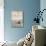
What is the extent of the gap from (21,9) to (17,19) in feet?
1.48

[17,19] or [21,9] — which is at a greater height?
[21,9]

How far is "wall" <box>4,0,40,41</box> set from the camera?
5441mm

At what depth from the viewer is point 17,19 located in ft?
18.2

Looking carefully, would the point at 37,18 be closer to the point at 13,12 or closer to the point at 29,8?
the point at 29,8

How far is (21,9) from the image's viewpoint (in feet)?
18.0

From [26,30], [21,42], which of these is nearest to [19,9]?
[26,30]

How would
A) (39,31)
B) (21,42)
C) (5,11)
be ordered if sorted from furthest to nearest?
(5,11), (21,42), (39,31)

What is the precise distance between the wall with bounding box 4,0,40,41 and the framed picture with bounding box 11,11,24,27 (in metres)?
0.13

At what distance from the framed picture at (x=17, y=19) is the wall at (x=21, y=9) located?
0.13 meters

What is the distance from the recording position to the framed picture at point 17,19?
5530 mm

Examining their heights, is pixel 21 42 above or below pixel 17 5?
below

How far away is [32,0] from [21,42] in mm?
2379

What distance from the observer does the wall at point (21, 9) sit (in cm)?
544

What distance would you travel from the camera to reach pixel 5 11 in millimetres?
5430
